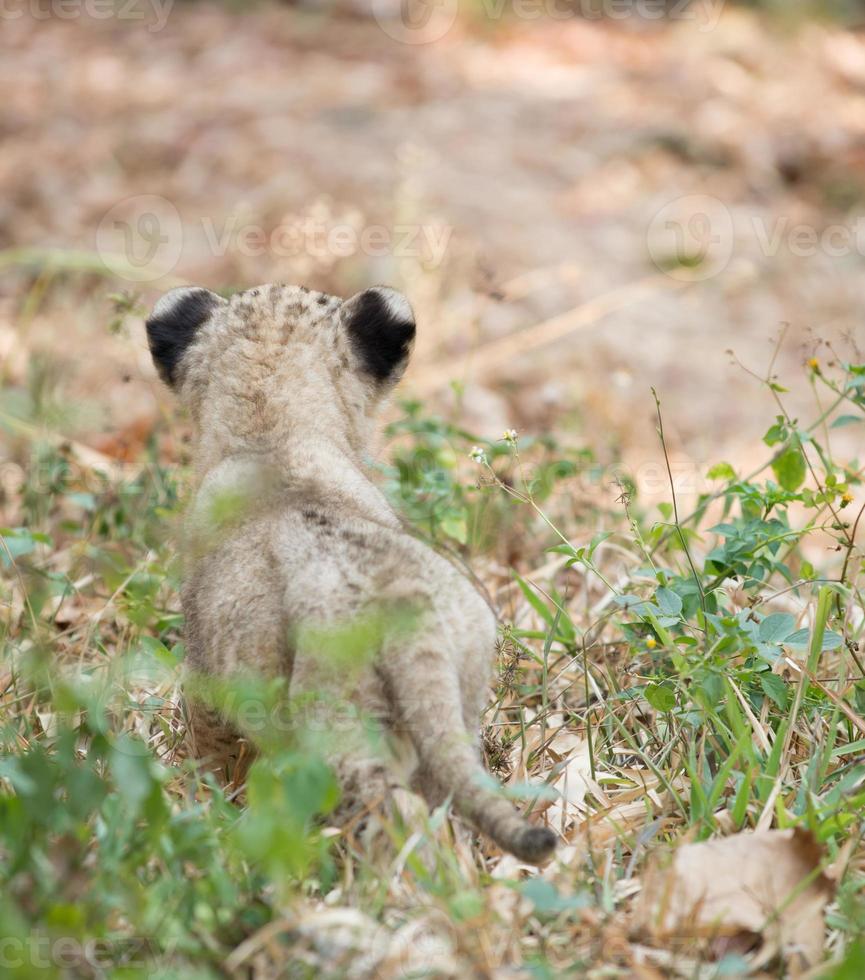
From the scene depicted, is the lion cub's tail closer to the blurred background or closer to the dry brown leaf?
the dry brown leaf

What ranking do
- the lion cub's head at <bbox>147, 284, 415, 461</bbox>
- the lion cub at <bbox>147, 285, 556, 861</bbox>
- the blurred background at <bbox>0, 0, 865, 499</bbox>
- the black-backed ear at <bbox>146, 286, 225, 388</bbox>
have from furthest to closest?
the blurred background at <bbox>0, 0, 865, 499</bbox>
the black-backed ear at <bbox>146, 286, 225, 388</bbox>
the lion cub's head at <bbox>147, 284, 415, 461</bbox>
the lion cub at <bbox>147, 285, 556, 861</bbox>

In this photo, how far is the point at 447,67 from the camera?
13383 mm

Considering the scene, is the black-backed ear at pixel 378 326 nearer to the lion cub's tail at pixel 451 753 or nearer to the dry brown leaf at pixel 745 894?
the lion cub's tail at pixel 451 753

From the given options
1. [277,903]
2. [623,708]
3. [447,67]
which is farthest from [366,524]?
[447,67]

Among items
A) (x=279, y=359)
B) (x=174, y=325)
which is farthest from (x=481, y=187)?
(x=279, y=359)

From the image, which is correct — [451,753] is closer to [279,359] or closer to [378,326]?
[279,359]

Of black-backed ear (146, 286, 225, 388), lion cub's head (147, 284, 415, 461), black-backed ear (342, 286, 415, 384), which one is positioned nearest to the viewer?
lion cub's head (147, 284, 415, 461)

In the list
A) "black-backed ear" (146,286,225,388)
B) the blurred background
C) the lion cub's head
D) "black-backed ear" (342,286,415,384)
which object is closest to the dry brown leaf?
the lion cub's head

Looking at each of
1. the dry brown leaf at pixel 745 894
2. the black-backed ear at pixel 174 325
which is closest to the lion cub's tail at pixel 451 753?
the dry brown leaf at pixel 745 894

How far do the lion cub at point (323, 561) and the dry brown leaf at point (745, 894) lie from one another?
15.5 inches

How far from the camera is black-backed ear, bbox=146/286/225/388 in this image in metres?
4.16

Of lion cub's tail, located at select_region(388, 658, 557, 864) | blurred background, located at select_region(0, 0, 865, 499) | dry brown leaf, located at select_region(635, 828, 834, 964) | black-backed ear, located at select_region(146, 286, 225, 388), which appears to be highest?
black-backed ear, located at select_region(146, 286, 225, 388)

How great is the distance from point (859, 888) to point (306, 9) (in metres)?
13.3

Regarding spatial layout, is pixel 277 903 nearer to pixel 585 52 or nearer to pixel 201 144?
pixel 201 144
